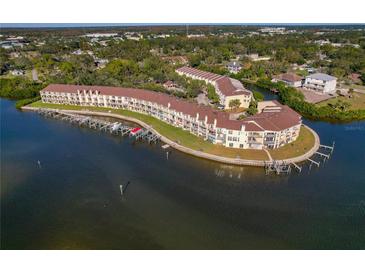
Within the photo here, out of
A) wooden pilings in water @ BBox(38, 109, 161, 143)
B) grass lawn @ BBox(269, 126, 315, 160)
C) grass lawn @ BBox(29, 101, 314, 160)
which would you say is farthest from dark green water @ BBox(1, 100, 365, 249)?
grass lawn @ BBox(269, 126, 315, 160)

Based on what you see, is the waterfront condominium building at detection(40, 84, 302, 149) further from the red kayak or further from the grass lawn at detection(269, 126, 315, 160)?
the red kayak

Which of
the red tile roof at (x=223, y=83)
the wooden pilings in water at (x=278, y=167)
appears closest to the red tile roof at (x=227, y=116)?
the wooden pilings in water at (x=278, y=167)

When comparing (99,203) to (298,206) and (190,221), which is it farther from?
(298,206)

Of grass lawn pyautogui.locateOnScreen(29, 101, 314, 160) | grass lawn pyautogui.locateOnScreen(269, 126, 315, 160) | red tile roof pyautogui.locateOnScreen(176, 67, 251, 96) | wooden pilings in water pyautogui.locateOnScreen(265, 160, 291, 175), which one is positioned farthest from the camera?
red tile roof pyautogui.locateOnScreen(176, 67, 251, 96)

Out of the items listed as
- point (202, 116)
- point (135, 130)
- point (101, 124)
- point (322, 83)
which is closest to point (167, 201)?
point (202, 116)

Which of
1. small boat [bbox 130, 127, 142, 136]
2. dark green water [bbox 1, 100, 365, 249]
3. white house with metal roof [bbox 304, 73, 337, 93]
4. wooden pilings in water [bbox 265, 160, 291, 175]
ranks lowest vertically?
dark green water [bbox 1, 100, 365, 249]

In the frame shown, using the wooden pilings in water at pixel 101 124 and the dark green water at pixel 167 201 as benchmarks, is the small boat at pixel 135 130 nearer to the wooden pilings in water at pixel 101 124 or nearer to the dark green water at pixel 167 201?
the wooden pilings in water at pixel 101 124
